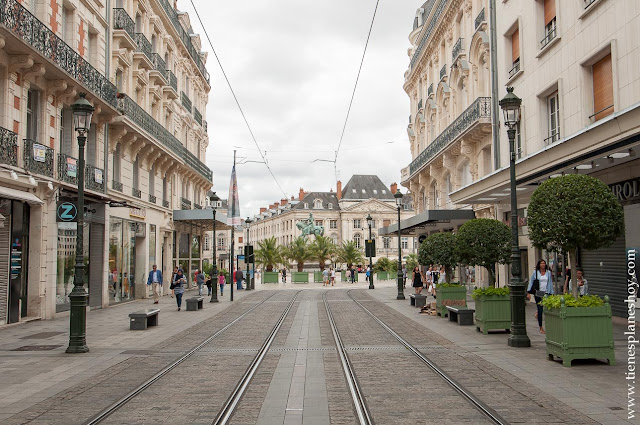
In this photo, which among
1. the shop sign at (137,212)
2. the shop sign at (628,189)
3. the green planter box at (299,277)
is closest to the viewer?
the shop sign at (628,189)

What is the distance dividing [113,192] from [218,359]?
14.1 m

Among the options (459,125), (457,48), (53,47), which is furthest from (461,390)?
(457,48)

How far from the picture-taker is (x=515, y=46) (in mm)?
21469

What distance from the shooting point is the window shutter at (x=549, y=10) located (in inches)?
706

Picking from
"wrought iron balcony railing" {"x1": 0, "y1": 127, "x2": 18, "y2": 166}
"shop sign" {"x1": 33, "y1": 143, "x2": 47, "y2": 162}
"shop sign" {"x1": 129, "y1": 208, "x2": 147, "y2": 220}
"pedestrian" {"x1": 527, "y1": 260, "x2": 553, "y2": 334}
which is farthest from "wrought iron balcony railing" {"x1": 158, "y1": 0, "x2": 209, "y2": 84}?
"pedestrian" {"x1": 527, "y1": 260, "x2": 553, "y2": 334}

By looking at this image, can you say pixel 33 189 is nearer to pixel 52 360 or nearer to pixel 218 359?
pixel 52 360

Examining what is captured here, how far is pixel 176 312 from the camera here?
798 inches

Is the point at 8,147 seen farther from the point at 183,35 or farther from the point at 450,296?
the point at 183,35

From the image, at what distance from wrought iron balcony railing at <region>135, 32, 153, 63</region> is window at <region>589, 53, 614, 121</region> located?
18034 mm

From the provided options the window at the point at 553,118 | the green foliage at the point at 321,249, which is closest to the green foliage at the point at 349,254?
the green foliage at the point at 321,249

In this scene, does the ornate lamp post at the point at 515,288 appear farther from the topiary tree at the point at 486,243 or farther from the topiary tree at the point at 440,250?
the topiary tree at the point at 440,250

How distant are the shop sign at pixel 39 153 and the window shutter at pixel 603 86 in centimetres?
1501

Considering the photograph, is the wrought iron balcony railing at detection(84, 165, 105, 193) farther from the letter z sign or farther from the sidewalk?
the sidewalk

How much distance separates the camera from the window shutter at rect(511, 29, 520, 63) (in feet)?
69.4
